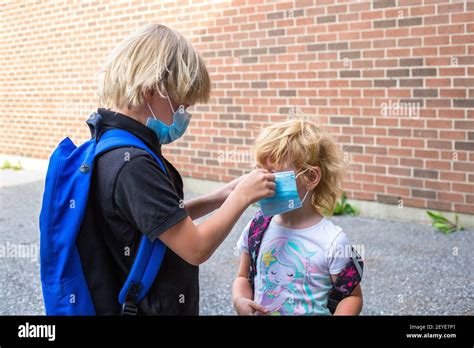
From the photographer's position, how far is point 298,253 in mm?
2254

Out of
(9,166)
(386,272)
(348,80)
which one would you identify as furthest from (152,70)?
(9,166)

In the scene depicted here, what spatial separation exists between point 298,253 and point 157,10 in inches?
240

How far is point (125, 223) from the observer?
6.36 ft

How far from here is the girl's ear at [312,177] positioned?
235cm

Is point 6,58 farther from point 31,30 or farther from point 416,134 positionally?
point 416,134

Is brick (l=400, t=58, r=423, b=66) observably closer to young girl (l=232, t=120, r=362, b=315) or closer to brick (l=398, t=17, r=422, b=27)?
brick (l=398, t=17, r=422, b=27)

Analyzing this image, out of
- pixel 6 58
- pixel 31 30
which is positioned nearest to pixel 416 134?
pixel 31 30

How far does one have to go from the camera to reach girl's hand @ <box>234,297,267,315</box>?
220cm

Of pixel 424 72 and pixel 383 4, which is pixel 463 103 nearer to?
pixel 424 72

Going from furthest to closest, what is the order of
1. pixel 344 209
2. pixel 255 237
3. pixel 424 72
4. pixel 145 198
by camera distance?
pixel 344 209 < pixel 424 72 < pixel 255 237 < pixel 145 198

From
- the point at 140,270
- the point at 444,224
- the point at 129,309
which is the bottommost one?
the point at 444,224

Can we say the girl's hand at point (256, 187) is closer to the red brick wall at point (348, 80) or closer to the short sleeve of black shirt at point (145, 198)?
the short sleeve of black shirt at point (145, 198)

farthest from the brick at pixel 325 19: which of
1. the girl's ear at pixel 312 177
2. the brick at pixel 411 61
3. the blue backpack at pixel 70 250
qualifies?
the blue backpack at pixel 70 250

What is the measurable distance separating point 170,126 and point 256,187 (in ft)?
1.23
